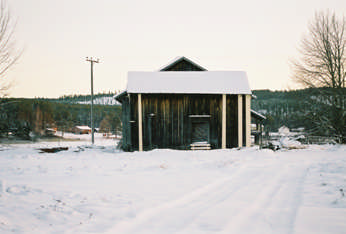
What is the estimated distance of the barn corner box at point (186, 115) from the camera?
531 inches

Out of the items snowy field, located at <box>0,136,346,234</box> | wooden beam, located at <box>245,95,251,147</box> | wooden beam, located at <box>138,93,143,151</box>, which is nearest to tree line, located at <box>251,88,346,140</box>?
wooden beam, located at <box>245,95,251,147</box>

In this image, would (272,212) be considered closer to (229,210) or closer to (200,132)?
(229,210)

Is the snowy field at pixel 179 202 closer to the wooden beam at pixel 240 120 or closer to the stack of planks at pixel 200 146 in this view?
the stack of planks at pixel 200 146

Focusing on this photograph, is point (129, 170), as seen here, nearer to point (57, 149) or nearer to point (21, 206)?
point (21, 206)

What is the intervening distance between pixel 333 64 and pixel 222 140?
9216 mm

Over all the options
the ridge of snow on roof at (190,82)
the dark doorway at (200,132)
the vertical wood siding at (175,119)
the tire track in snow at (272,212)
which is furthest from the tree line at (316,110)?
the tire track in snow at (272,212)

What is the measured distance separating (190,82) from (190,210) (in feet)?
36.8

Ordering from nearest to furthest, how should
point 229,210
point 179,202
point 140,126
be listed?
point 229,210 → point 179,202 → point 140,126

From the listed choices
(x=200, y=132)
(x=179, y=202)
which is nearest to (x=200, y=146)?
(x=200, y=132)

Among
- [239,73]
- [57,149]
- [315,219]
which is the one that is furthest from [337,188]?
[57,149]

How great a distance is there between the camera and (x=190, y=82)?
566 inches

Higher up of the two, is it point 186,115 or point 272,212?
point 186,115

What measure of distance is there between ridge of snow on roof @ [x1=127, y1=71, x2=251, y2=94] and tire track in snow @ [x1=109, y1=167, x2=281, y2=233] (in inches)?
339

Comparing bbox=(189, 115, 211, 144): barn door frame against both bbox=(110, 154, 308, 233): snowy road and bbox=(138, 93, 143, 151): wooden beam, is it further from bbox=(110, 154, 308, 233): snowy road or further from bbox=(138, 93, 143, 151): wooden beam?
bbox=(110, 154, 308, 233): snowy road
